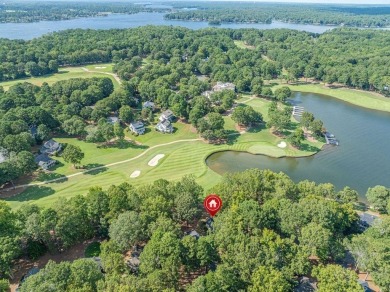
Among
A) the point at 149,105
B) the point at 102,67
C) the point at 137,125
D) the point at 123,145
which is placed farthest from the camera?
the point at 102,67

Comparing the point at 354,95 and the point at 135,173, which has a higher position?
the point at 354,95

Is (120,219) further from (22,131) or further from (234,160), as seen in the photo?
(22,131)

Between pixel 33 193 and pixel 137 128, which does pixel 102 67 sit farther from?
pixel 33 193

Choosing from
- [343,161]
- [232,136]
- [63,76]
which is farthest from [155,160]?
[63,76]

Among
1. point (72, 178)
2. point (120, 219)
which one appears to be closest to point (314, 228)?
point (120, 219)

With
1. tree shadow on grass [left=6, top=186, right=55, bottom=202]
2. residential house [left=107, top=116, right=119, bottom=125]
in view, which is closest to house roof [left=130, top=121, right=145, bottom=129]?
residential house [left=107, top=116, right=119, bottom=125]

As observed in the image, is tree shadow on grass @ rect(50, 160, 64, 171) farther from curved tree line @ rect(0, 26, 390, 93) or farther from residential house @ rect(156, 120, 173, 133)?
curved tree line @ rect(0, 26, 390, 93)
